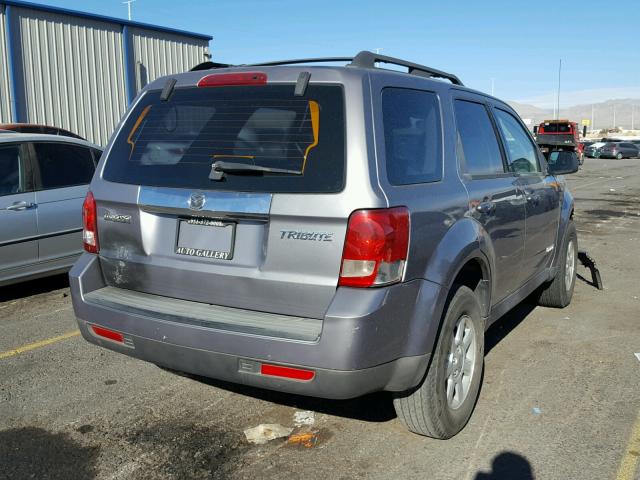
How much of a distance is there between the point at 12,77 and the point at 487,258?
658 inches

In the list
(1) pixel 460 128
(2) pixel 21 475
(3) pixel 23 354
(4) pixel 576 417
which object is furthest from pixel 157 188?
(4) pixel 576 417

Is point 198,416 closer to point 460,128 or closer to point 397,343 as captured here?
point 397,343

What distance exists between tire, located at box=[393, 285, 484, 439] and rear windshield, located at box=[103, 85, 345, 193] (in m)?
1.05

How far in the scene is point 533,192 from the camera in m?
4.93

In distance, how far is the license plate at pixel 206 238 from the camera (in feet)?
10.4

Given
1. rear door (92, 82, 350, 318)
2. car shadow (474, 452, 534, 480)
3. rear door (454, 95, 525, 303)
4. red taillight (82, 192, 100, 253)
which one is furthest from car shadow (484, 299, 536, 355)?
red taillight (82, 192, 100, 253)

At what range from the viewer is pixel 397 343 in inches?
120

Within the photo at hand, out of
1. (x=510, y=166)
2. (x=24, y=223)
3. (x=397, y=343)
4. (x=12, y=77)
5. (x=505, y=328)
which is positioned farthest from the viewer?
(x=12, y=77)

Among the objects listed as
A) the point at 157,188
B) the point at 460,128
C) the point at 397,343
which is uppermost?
the point at 460,128

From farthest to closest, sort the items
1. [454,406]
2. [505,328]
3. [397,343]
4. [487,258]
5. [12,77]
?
[12,77] → [505,328] → [487,258] → [454,406] → [397,343]

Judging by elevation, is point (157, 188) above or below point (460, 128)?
below

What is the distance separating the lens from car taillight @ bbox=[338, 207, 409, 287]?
2.89 m

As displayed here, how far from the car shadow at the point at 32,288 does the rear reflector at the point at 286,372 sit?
470 centimetres

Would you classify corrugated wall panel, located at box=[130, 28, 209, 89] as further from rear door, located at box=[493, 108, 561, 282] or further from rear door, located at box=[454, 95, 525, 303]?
rear door, located at box=[454, 95, 525, 303]
